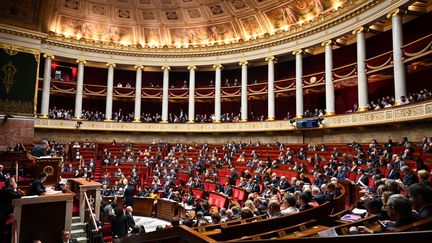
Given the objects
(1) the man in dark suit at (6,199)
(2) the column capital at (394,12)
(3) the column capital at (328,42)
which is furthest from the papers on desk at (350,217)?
(3) the column capital at (328,42)

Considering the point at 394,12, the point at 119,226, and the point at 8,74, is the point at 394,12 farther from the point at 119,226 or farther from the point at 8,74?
the point at 8,74

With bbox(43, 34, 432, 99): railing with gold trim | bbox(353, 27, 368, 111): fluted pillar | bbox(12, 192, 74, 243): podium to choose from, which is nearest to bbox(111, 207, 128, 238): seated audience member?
bbox(12, 192, 74, 243): podium

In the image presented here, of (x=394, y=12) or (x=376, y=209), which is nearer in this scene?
(x=376, y=209)

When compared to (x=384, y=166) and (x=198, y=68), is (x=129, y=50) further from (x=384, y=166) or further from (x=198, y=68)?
(x=384, y=166)

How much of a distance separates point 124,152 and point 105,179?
19.4ft

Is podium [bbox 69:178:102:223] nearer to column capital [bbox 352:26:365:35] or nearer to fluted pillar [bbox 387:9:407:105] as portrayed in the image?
fluted pillar [bbox 387:9:407:105]

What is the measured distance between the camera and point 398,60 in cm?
1448

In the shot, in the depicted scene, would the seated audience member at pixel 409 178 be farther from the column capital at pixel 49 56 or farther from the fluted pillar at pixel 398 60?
the column capital at pixel 49 56

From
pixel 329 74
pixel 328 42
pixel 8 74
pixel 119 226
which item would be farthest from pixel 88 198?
pixel 328 42

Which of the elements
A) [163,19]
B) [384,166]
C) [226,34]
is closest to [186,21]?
[163,19]

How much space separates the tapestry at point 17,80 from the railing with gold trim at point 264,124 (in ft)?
10.3

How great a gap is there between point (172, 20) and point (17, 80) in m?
12.8

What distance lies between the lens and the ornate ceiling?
22.3 metres

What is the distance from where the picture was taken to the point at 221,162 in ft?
56.7
